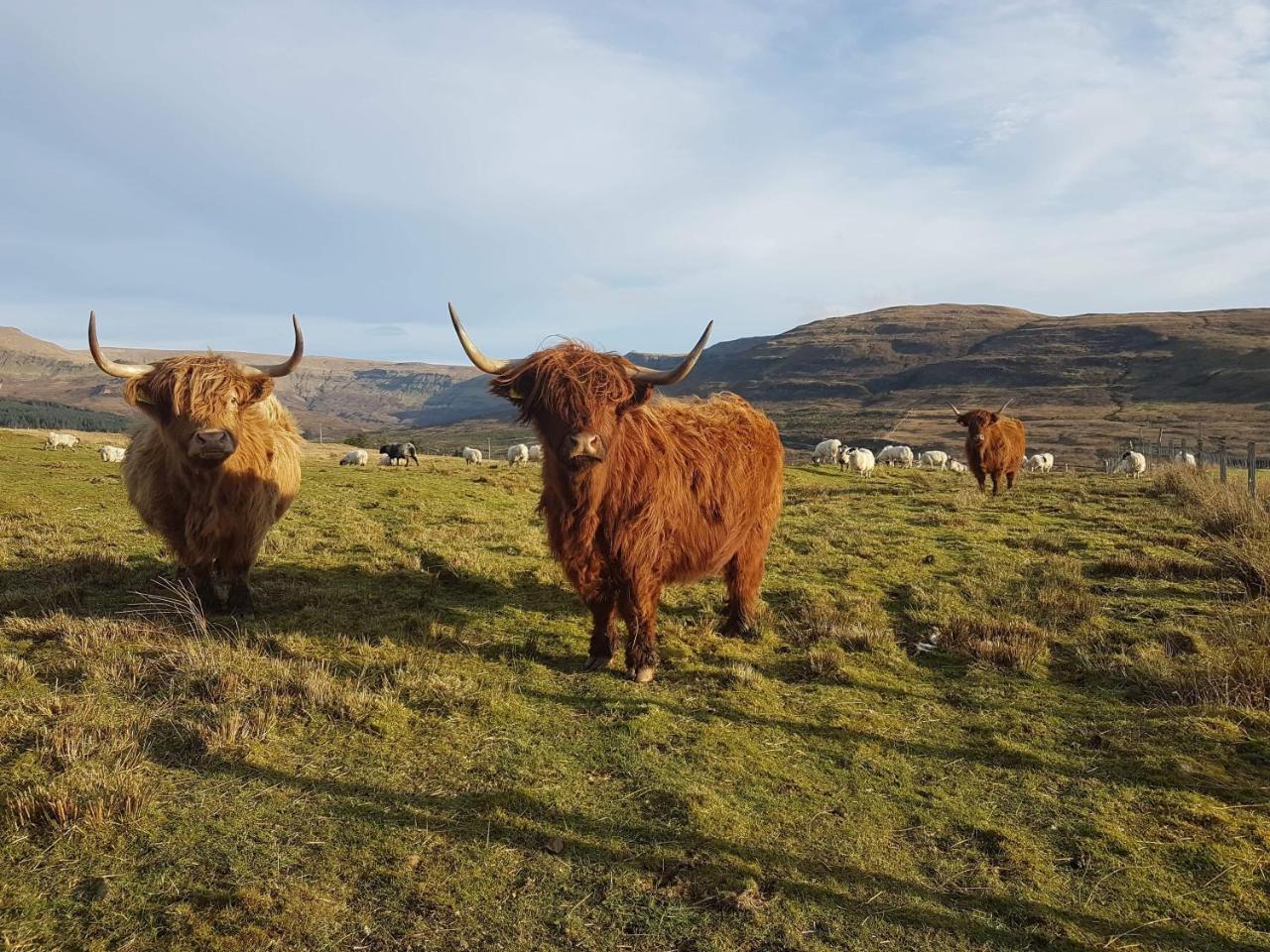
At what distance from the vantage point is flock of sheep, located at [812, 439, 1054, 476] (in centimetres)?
2792

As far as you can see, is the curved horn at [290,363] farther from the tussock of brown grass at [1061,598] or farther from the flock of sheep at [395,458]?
the flock of sheep at [395,458]

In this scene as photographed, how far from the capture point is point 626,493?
5039 mm

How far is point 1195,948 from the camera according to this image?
8.24ft

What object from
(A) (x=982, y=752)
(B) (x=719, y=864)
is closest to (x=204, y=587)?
(B) (x=719, y=864)

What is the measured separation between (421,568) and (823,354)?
662 ft

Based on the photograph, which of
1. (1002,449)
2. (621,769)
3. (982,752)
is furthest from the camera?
(1002,449)

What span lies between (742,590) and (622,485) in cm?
194

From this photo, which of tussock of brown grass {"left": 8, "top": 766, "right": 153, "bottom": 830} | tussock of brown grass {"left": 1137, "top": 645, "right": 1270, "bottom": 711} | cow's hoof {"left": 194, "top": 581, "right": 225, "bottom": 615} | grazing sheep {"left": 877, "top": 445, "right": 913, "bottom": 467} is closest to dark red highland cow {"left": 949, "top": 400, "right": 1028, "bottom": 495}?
tussock of brown grass {"left": 1137, "top": 645, "right": 1270, "bottom": 711}

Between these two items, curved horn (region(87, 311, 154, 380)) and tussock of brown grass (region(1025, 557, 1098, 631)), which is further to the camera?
tussock of brown grass (region(1025, 557, 1098, 631))

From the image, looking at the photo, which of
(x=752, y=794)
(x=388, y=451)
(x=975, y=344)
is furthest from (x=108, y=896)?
(x=975, y=344)

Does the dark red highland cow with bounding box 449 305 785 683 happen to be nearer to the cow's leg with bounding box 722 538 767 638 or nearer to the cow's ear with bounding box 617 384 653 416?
the cow's ear with bounding box 617 384 653 416

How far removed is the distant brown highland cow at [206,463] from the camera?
17.8ft

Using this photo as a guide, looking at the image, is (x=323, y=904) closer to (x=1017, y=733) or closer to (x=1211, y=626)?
(x=1017, y=733)

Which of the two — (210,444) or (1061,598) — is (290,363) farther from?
(1061,598)
